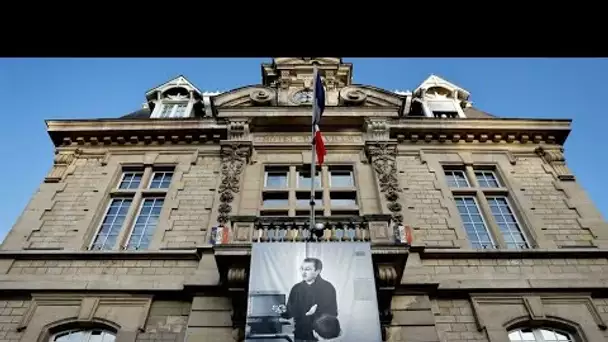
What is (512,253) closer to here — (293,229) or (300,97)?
(293,229)

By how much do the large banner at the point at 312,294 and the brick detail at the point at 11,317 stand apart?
4.61 m

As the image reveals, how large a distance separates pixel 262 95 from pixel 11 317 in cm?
896

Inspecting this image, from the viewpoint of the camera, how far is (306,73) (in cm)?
1609

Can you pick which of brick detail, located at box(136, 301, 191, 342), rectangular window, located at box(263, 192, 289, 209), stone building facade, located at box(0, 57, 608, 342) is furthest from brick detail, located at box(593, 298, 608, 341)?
brick detail, located at box(136, 301, 191, 342)

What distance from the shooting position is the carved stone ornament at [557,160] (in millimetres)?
12517

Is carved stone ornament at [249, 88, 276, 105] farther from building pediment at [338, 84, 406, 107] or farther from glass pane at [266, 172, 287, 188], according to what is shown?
glass pane at [266, 172, 287, 188]

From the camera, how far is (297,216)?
10008mm

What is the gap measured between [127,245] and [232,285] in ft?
11.5

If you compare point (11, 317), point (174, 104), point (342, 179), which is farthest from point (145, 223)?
point (174, 104)

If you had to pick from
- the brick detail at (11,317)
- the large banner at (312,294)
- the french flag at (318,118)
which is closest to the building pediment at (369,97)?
the french flag at (318,118)

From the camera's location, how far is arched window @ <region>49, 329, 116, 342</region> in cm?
884

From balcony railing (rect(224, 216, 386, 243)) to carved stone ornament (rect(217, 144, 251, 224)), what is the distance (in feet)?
4.11
